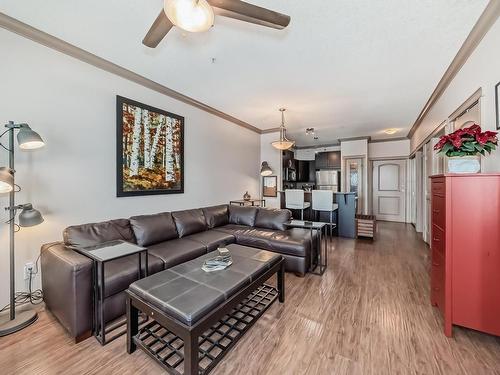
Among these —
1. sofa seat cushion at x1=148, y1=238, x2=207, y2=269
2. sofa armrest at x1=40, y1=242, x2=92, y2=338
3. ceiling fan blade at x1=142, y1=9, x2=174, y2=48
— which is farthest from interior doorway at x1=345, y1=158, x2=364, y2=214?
sofa armrest at x1=40, y1=242, x2=92, y2=338

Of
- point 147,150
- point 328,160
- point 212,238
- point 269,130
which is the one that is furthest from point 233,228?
point 328,160

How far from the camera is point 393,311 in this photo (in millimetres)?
Result: 2137

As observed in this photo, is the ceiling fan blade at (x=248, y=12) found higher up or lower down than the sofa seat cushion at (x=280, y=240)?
higher up

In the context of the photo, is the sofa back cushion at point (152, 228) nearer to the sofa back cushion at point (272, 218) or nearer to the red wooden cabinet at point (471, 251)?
the sofa back cushion at point (272, 218)

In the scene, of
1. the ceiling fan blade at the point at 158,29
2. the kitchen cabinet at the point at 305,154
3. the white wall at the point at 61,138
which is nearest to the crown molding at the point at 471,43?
the ceiling fan blade at the point at 158,29

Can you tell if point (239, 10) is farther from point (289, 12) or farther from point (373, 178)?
point (373, 178)

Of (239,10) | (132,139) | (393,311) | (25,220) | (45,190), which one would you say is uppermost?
(239,10)

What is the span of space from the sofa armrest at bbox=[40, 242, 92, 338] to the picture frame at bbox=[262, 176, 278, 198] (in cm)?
465

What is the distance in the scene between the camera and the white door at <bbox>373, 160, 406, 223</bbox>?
21.9 ft

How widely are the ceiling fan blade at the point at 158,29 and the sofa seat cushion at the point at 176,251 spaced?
206 centimetres

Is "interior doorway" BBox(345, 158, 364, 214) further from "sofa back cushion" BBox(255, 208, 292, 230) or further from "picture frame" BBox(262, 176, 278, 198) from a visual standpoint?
"sofa back cushion" BBox(255, 208, 292, 230)

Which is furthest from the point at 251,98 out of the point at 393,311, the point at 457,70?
the point at 393,311

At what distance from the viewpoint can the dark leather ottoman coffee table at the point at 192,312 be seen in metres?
1.35

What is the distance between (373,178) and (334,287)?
5.58 meters
